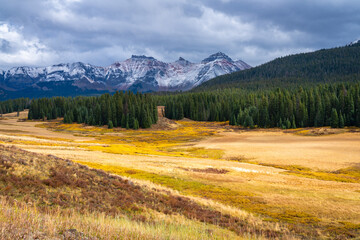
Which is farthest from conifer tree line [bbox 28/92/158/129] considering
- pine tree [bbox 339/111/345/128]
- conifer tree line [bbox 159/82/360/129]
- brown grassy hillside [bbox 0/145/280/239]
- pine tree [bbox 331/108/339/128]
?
brown grassy hillside [bbox 0/145/280/239]

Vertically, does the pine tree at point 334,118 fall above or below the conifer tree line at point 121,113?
below

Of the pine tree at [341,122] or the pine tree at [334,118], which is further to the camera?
the pine tree at [334,118]

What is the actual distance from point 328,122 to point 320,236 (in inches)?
4366

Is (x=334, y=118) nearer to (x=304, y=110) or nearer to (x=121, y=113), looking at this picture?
(x=304, y=110)

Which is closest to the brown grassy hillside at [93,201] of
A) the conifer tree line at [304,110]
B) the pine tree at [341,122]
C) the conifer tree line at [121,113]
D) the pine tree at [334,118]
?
the conifer tree line at [121,113]

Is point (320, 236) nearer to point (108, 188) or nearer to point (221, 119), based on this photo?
point (108, 188)

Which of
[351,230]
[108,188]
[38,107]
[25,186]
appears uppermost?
[38,107]

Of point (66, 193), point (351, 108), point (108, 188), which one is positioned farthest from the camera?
point (351, 108)

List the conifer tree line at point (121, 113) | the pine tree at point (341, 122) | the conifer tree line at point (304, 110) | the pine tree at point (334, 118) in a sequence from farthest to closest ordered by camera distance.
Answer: the conifer tree line at point (121, 113)
the conifer tree line at point (304, 110)
the pine tree at point (334, 118)
the pine tree at point (341, 122)

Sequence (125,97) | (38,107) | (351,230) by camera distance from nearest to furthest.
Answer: (351,230), (125,97), (38,107)

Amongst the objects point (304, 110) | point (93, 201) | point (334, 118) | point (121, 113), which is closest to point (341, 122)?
point (334, 118)

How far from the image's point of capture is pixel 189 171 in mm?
32844


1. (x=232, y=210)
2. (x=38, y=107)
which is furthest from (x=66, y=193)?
(x=38, y=107)

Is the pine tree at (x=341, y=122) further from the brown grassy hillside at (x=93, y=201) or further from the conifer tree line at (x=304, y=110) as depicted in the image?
the brown grassy hillside at (x=93, y=201)
